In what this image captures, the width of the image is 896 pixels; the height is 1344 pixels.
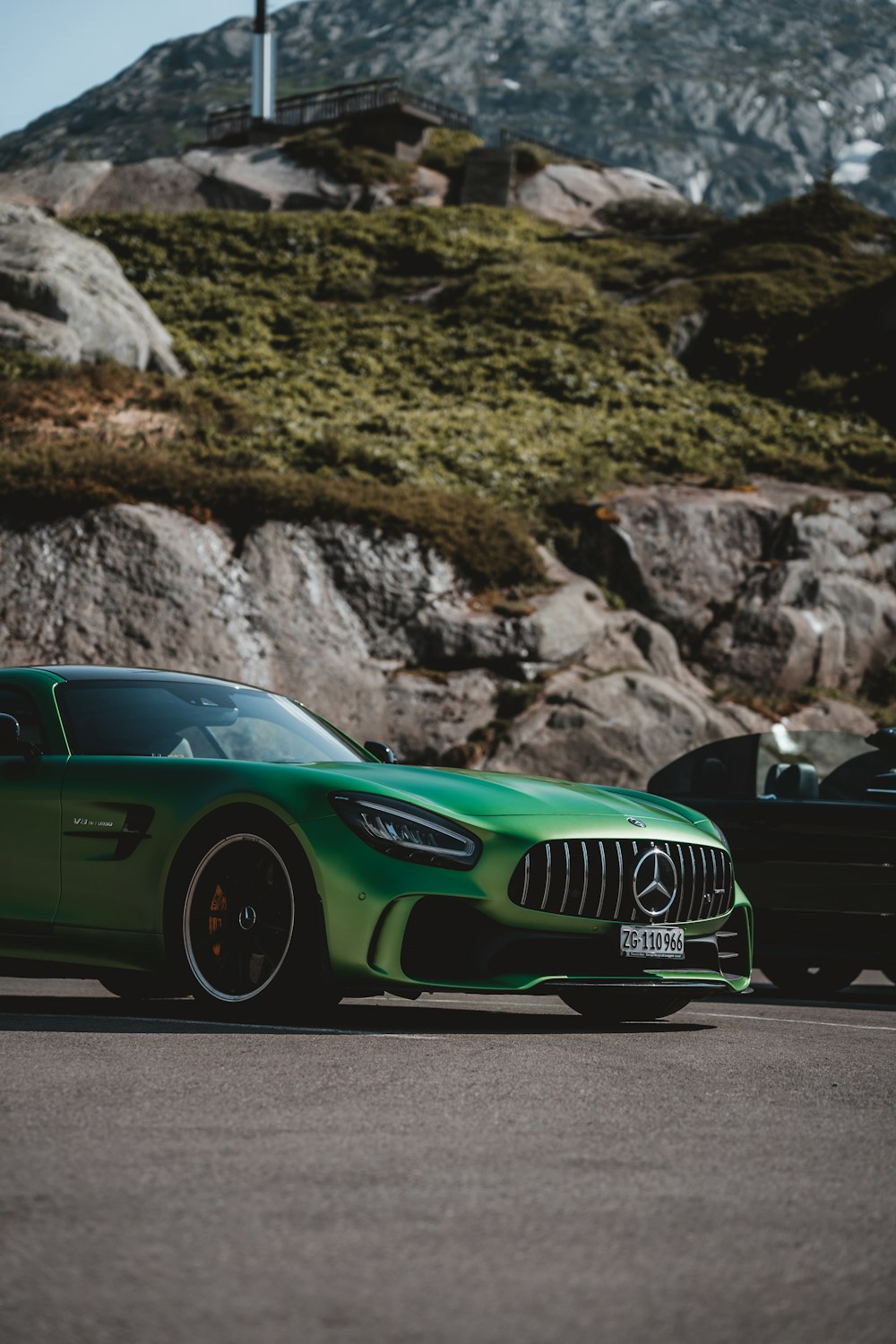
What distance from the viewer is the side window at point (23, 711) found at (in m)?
7.96

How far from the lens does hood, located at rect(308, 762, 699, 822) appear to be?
22.4 feet

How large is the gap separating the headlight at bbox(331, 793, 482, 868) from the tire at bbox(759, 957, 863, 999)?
3704mm

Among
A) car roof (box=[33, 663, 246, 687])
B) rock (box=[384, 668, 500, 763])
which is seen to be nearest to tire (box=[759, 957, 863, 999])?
car roof (box=[33, 663, 246, 687])

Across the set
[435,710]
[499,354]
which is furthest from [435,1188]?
[499,354]

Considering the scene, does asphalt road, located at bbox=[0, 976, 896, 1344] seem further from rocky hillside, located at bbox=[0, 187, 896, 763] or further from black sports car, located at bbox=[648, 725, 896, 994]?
rocky hillside, located at bbox=[0, 187, 896, 763]

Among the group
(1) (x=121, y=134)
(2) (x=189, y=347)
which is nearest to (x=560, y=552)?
(2) (x=189, y=347)

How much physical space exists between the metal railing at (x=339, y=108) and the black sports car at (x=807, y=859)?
4730cm

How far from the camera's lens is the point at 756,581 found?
24.7 m

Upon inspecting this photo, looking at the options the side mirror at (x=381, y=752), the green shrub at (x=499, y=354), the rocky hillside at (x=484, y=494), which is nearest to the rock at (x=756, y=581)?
the rocky hillside at (x=484, y=494)

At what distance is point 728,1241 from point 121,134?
565 ft

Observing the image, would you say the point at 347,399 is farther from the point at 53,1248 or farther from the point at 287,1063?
the point at 53,1248

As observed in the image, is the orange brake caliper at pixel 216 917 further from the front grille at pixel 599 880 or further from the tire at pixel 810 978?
the tire at pixel 810 978

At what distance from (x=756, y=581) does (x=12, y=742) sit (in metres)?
18.3

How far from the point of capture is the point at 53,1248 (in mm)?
3359
